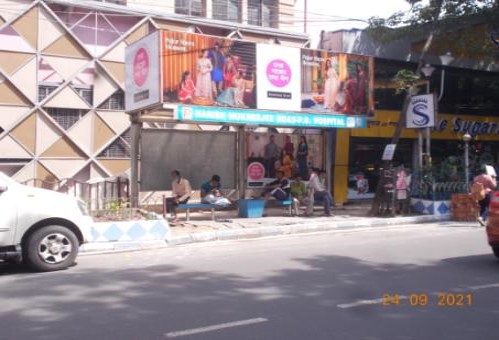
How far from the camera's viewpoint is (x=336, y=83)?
1650cm

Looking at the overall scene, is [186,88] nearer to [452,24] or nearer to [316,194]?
[316,194]

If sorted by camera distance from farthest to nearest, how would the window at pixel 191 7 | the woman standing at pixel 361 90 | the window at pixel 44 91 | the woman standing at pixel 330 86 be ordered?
the window at pixel 191 7 → the window at pixel 44 91 → the woman standing at pixel 361 90 → the woman standing at pixel 330 86

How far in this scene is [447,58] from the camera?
1944cm

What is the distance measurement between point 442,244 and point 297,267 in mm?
3838

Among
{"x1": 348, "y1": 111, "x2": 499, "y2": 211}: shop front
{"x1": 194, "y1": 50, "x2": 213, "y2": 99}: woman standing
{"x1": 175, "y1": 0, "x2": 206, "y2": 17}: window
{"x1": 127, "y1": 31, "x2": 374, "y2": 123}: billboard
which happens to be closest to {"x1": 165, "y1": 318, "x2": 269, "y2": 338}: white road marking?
{"x1": 127, "y1": 31, "x2": 374, "y2": 123}: billboard

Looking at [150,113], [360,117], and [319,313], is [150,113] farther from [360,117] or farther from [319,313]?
[319,313]

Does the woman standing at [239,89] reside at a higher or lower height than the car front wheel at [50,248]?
higher

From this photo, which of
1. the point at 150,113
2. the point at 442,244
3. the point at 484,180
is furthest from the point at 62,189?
the point at 484,180

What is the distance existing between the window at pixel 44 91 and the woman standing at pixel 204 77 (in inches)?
255

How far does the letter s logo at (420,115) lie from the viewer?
1714 centimetres

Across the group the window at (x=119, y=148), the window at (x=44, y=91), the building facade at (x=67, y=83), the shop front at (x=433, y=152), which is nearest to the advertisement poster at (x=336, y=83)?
the shop front at (x=433, y=152)

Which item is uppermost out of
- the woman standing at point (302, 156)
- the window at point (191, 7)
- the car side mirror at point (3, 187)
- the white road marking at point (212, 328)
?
the window at point (191, 7)

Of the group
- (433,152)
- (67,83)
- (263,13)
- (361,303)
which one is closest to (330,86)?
(433,152)

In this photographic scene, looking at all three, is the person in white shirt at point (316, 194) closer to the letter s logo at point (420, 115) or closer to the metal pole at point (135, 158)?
the letter s logo at point (420, 115)
